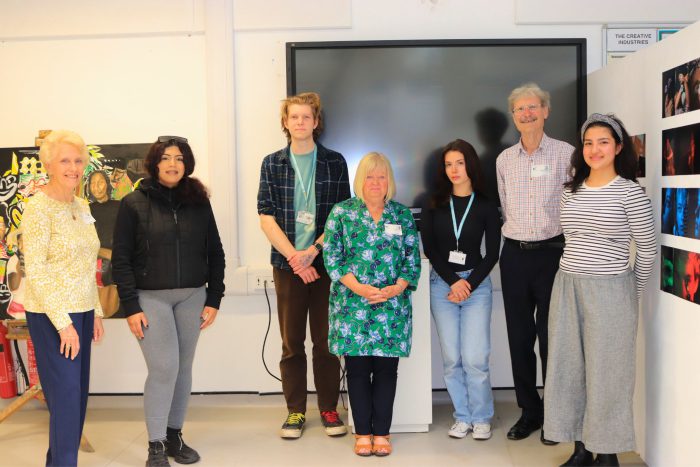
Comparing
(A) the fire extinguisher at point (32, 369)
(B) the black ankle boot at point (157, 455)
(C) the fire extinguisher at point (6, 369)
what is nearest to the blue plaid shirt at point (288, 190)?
(B) the black ankle boot at point (157, 455)

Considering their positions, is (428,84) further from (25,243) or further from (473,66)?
(25,243)

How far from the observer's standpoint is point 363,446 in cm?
303

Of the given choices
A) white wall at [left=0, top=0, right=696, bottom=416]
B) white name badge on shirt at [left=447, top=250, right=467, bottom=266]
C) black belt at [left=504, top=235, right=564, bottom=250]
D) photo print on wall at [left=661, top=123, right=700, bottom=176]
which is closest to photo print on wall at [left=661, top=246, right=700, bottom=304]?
photo print on wall at [left=661, top=123, right=700, bottom=176]

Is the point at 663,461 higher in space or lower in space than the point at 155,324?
lower

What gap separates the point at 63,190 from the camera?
8.34 feet

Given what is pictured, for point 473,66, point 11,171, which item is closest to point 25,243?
point 11,171

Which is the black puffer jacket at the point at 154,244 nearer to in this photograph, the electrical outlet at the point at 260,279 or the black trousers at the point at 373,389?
the black trousers at the point at 373,389

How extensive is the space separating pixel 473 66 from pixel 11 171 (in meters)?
2.75

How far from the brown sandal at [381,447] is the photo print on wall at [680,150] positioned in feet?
5.64

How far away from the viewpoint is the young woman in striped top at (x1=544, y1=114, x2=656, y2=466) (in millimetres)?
2584

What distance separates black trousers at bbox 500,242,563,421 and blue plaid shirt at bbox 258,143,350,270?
0.92 m

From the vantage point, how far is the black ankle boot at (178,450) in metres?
3.00

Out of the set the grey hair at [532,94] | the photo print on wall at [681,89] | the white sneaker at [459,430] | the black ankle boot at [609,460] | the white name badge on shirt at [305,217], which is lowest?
the white sneaker at [459,430]

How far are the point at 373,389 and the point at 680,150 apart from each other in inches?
66.1
